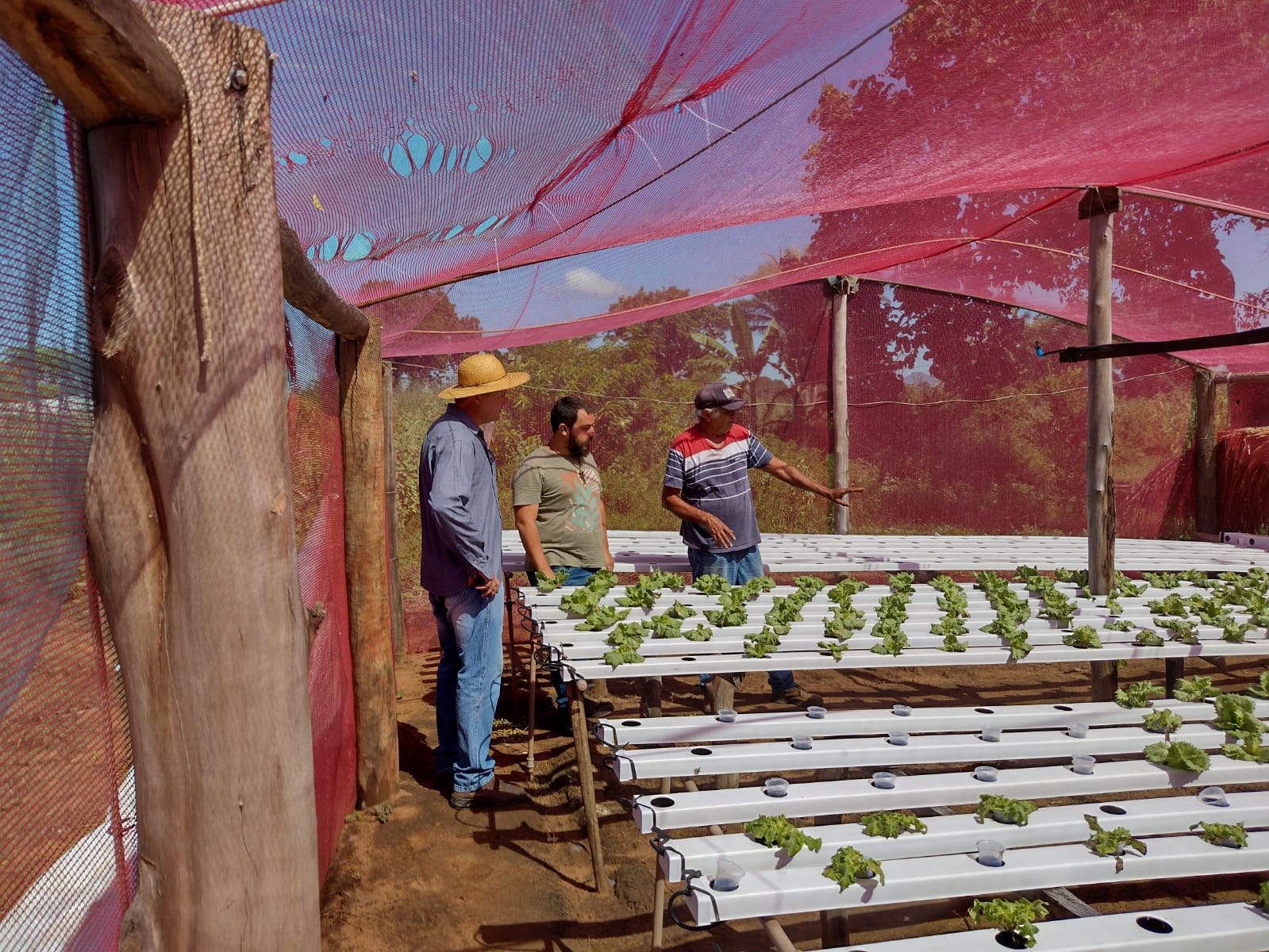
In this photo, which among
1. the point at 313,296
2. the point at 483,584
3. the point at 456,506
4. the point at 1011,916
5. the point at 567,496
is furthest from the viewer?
the point at 567,496

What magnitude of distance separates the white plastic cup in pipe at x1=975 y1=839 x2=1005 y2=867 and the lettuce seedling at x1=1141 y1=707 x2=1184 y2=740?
104 cm

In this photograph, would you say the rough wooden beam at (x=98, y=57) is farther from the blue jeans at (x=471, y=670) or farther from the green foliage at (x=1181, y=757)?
the green foliage at (x=1181, y=757)

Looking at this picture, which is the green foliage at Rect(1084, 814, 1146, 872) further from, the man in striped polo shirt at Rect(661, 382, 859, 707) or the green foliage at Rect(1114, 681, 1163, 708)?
the man in striped polo shirt at Rect(661, 382, 859, 707)

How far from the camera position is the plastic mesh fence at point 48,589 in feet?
3.56

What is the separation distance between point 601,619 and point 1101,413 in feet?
Result: 8.75

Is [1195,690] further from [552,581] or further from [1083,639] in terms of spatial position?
[552,581]

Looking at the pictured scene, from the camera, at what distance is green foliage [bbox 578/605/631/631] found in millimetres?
3174

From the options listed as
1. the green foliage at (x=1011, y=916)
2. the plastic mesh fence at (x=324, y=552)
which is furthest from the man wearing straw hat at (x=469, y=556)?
the green foliage at (x=1011, y=916)

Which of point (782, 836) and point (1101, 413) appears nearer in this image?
point (782, 836)

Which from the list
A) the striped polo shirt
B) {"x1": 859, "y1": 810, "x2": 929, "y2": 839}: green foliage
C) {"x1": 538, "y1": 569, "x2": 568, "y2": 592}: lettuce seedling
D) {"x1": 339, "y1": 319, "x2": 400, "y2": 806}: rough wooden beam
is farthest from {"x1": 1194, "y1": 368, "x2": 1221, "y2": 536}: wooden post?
{"x1": 339, "y1": 319, "x2": 400, "y2": 806}: rough wooden beam

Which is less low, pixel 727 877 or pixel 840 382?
pixel 840 382

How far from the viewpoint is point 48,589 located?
117 cm

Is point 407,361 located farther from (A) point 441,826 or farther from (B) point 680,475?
(A) point 441,826

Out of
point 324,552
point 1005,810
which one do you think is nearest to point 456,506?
point 324,552
